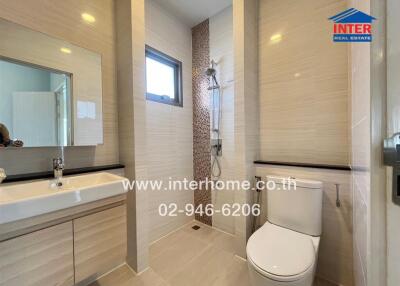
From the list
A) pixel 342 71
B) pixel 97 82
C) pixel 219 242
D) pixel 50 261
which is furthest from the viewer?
pixel 219 242

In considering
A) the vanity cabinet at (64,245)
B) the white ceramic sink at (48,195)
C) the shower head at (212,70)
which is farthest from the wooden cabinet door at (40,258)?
the shower head at (212,70)

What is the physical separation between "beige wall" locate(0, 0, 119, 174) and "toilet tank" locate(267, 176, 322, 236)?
4.85ft

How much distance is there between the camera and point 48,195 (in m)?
0.91

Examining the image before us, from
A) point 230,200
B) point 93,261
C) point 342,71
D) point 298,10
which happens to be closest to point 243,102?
point 342,71

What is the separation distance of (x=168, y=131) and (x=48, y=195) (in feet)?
4.47

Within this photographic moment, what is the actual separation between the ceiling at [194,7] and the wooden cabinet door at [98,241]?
223 cm

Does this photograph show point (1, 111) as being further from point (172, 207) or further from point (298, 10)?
Answer: point (298, 10)

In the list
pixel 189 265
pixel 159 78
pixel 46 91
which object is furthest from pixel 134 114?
pixel 189 265

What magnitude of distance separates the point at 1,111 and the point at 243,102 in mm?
1757

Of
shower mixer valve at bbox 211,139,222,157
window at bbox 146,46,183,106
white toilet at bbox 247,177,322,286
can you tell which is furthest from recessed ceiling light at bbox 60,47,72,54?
white toilet at bbox 247,177,322,286

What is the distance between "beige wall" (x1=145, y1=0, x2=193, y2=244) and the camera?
1982 millimetres

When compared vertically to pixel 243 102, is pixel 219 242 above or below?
below

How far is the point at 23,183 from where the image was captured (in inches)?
44.7

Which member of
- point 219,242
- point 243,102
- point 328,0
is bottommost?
point 219,242
